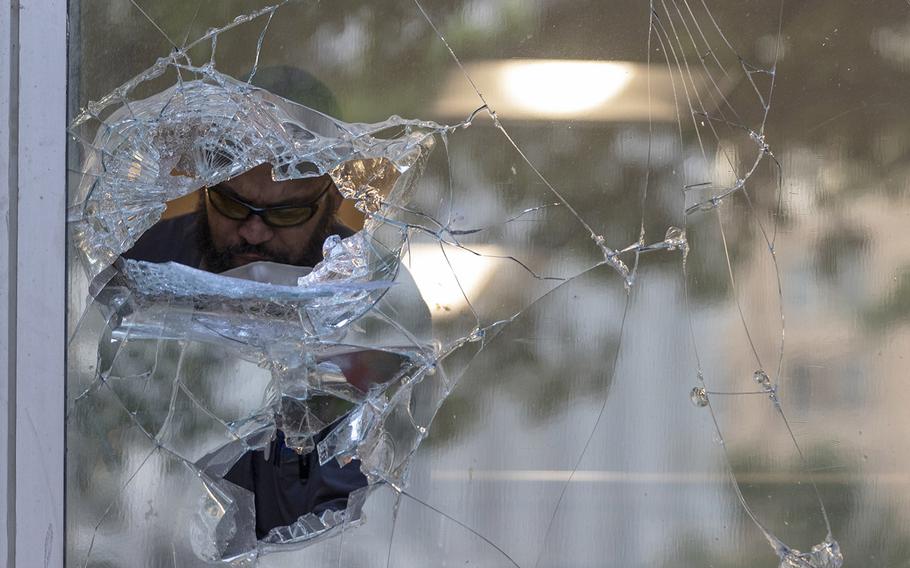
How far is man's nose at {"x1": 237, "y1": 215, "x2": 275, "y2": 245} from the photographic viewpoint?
867mm

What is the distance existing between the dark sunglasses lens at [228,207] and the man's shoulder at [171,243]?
0.09ft

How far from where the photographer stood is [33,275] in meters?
0.89

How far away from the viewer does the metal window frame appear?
2.91ft

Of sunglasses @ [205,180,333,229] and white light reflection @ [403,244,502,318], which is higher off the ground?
sunglasses @ [205,180,333,229]

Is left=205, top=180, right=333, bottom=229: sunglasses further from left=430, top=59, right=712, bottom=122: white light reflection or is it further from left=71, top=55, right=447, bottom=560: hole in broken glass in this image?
left=430, top=59, right=712, bottom=122: white light reflection

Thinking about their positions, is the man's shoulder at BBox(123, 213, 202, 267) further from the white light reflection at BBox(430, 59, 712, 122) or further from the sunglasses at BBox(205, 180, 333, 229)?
the white light reflection at BBox(430, 59, 712, 122)

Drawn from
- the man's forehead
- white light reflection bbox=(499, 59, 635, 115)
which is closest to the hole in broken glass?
the man's forehead

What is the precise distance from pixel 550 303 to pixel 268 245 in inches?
12.2

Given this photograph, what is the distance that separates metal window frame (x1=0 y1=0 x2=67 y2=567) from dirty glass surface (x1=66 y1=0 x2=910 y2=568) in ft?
0.06

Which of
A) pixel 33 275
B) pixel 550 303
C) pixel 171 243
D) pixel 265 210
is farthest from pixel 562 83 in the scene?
pixel 33 275

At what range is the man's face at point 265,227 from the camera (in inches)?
33.7

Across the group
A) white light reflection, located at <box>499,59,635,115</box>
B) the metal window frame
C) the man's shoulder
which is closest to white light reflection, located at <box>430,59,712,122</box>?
white light reflection, located at <box>499,59,635,115</box>

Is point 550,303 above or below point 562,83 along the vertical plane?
below

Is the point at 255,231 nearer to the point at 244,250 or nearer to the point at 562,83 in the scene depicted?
the point at 244,250
